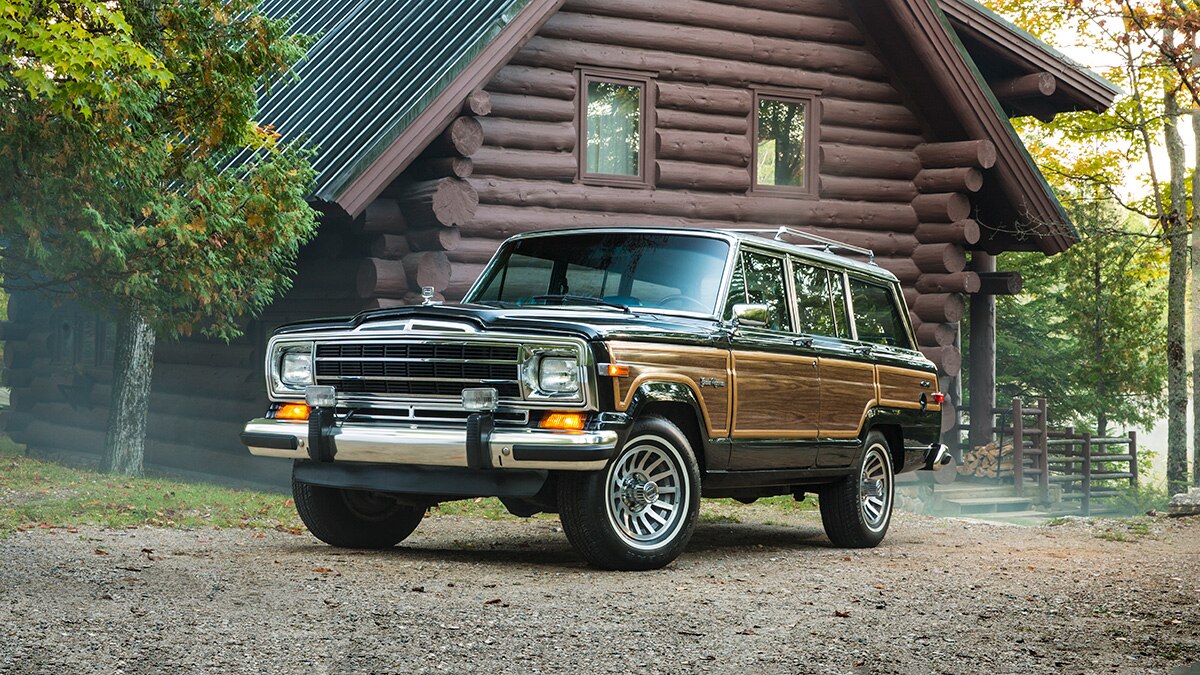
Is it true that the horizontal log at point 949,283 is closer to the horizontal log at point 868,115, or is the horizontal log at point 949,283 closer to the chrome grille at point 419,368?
the horizontal log at point 868,115

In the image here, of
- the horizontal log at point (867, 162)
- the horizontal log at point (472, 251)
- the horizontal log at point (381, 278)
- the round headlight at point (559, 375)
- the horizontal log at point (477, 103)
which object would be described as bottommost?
the round headlight at point (559, 375)

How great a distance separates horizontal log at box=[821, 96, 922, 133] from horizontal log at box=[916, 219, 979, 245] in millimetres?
1394

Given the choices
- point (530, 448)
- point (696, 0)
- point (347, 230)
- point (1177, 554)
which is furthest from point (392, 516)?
point (696, 0)

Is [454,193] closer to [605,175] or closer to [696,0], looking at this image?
[605,175]

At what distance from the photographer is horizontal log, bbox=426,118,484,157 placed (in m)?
15.0

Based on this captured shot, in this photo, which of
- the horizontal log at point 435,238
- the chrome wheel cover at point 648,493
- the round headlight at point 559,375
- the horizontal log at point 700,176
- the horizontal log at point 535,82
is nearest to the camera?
the round headlight at point 559,375

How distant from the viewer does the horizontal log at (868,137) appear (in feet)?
62.3

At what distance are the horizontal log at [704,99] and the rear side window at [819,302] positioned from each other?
25.0ft

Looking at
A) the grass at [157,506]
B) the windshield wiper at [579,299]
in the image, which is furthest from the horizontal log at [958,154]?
the windshield wiper at [579,299]

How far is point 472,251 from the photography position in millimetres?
15859

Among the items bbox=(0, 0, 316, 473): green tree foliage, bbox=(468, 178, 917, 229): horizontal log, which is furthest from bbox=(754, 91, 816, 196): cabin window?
bbox=(0, 0, 316, 473): green tree foliage

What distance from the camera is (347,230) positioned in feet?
54.5

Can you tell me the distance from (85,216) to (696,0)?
26.2ft

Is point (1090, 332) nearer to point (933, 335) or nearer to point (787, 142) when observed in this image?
point (933, 335)
